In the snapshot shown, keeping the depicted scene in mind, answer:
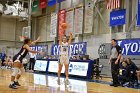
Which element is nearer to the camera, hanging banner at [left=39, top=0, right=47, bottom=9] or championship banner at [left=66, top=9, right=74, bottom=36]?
championship banner at [left=66, top=9, right=74, bottom=36]

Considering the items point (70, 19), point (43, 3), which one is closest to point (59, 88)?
point (70, 19)

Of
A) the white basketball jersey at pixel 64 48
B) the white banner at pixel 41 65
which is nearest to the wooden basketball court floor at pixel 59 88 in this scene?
the white basketball jersey at pixel 64 48

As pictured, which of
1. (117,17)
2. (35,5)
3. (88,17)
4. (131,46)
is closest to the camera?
(131,46)

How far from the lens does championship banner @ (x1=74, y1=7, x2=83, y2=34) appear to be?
897 inches

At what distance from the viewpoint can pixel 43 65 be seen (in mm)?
18719

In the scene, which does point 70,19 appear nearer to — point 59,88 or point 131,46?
point 131,46

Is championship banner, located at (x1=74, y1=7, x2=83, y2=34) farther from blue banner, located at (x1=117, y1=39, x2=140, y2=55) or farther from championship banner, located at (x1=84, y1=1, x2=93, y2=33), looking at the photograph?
blue banner, located at (x1=117, y1=39, x2=140, y2=55)

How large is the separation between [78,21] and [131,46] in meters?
8.17

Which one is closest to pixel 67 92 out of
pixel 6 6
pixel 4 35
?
pixel 6 6

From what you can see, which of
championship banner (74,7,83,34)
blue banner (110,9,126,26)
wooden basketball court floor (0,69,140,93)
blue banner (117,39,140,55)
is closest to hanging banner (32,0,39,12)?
championship banner (74,7,83,34)

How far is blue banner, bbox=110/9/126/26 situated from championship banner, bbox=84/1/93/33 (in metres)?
2.69

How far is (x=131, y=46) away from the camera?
1562cm

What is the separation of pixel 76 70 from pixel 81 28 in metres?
8.20

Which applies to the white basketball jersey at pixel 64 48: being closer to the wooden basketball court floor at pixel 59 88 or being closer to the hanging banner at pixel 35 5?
the wooden basketball court floor at pixel 59 88
